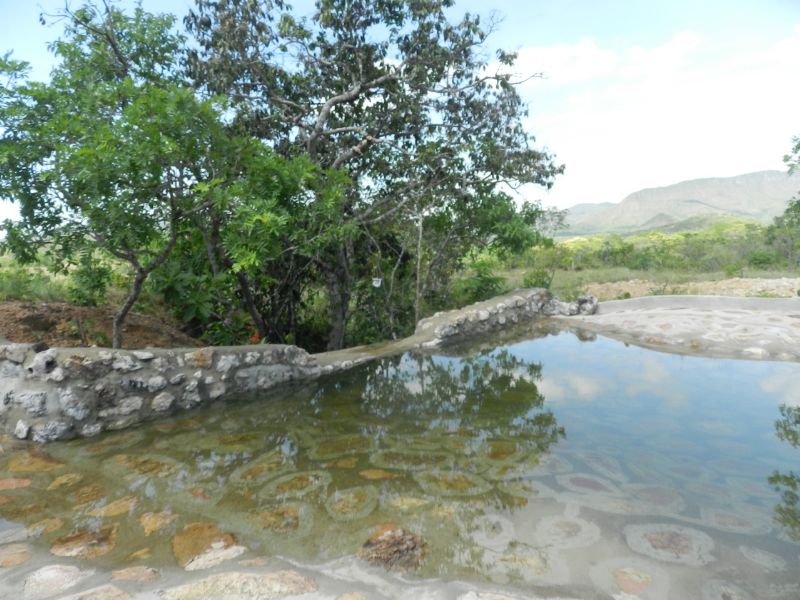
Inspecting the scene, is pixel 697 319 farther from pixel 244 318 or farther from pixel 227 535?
pixel 227 535

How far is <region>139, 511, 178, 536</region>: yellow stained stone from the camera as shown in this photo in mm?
2516

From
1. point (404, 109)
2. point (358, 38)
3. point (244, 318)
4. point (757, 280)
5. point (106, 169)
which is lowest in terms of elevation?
point (757, 280)

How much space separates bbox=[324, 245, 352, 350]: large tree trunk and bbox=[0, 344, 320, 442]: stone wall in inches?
157

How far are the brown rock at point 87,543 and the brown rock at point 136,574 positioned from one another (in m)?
0.24

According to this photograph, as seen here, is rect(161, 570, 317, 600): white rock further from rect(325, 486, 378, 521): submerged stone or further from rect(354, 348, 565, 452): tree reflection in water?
rect(354, 348, 565, 452): tree reflection in water

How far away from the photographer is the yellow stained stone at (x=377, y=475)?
3.06 m

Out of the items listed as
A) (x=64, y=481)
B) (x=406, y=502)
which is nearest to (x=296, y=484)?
(x=406, y=502)

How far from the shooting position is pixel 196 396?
4.54 m

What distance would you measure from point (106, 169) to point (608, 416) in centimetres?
492

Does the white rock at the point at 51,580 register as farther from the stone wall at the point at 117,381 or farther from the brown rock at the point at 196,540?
the stone wall at the point at 117,381

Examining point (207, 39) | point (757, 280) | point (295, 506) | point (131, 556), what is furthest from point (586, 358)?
point (757, 280)

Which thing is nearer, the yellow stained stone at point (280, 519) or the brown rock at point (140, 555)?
the brown rock at point (140, 555)

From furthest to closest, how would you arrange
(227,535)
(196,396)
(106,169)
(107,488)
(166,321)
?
(166,321), (196,396), (106,169), (107,488), (227,535)

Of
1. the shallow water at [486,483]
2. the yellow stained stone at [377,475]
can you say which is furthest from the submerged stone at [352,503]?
the yellow stained stone at [377,475]
